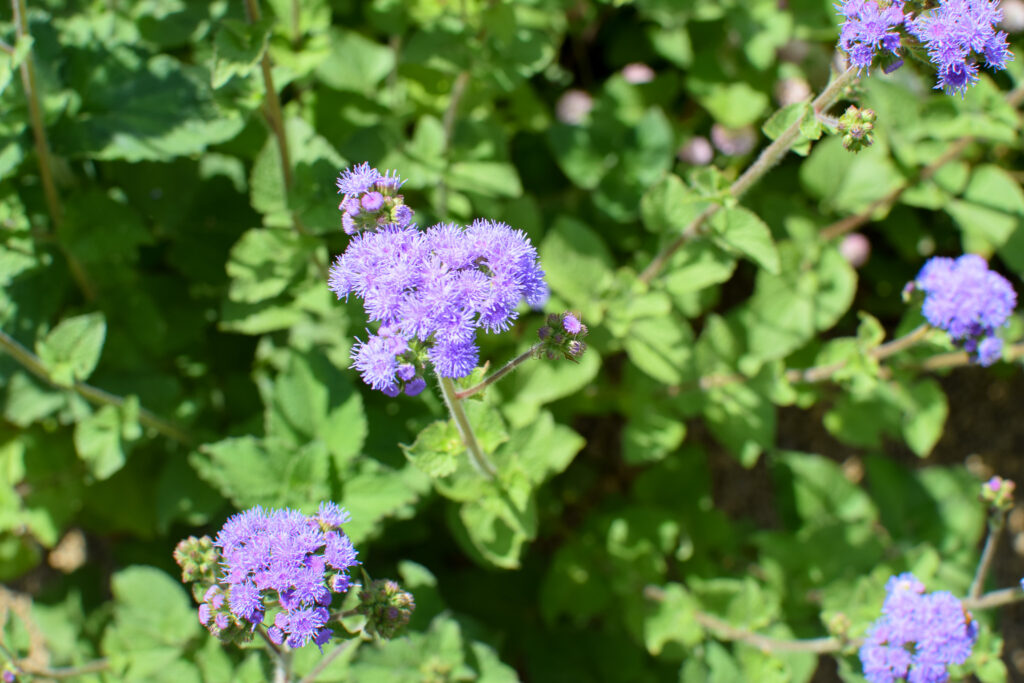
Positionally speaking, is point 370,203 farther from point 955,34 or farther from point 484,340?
point 484,340

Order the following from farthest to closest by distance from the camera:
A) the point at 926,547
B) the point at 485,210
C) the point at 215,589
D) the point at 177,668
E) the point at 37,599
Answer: the point at 37,599
the point at 485,210
the point at 926,547
the point at 177,668
the point at 215,589

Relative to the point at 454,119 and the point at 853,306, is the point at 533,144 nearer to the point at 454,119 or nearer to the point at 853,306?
the point at 454,119

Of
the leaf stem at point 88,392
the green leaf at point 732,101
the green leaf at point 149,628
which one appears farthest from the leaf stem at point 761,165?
the green leaf at point 149,628

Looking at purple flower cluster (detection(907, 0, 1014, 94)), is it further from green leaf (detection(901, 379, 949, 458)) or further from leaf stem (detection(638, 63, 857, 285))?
green leaf (detection(901, 379, 949, 458))

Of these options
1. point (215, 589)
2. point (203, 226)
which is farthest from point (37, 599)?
point (215, 589)

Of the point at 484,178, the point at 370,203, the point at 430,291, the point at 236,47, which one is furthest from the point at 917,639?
the point at 236,47

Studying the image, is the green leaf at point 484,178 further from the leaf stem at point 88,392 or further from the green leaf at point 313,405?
the leaf stem at point 88,392
